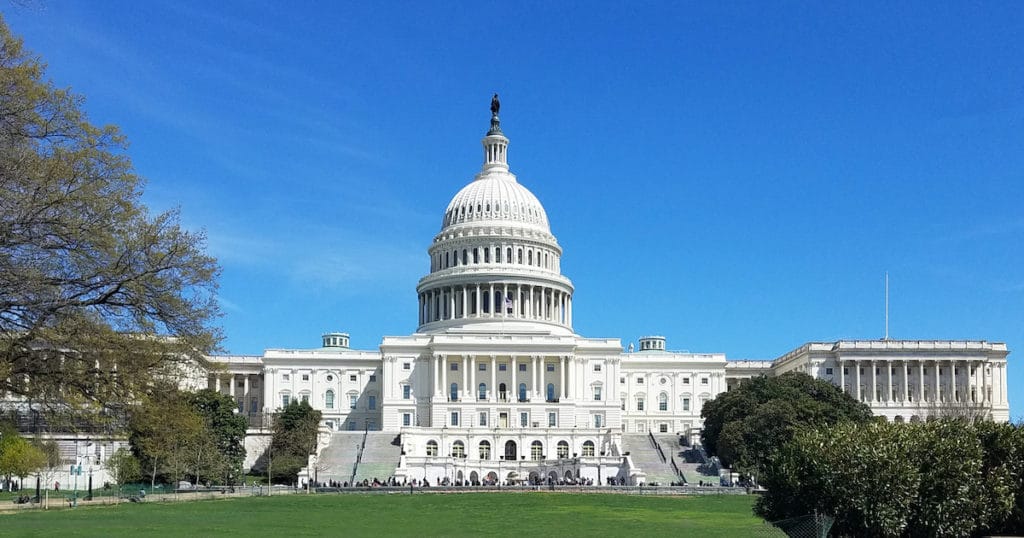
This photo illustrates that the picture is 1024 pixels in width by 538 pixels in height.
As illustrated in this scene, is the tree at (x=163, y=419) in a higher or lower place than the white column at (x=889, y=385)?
lower

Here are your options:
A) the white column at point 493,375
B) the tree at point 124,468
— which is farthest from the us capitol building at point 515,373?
the tree at point 124,468

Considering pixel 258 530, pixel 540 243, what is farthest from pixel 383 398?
pixel 258 530

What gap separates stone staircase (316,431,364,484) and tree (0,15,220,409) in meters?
75.5

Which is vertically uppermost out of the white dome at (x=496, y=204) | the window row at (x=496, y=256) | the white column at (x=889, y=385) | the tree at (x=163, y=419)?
the white dome at (x=496, y=204)

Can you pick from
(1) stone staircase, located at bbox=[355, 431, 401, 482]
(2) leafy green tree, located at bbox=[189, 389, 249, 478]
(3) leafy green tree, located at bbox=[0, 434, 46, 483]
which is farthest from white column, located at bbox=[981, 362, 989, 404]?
(3) leafy green tree, located at bbox=[0, 434, 46, 483]

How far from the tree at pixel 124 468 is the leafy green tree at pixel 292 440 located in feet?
52.0

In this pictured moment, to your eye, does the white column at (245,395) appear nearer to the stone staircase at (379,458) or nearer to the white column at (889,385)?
the stone staircase at (379,458)

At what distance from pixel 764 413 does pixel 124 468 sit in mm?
50582

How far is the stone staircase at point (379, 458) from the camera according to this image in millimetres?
108000

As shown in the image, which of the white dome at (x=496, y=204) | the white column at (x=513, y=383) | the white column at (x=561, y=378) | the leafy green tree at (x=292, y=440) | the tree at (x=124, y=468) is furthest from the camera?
the white dome at (x=496, y=204)

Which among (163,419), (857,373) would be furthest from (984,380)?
(163,419)

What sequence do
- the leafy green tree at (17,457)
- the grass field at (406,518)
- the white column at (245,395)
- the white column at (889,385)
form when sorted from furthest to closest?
the white column at (245,395), the white column at (889,385), the leafy green tree at (17,457), the grass field at (406,518)

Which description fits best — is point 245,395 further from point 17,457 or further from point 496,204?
point 17,457

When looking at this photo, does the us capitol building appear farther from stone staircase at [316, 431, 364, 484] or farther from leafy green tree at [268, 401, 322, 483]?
leafy green tree at [268, 401, 322, 483]
